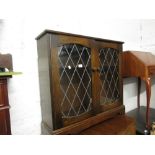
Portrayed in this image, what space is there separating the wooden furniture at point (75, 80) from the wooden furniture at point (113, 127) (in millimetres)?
47

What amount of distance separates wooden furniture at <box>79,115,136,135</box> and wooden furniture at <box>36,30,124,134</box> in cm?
5

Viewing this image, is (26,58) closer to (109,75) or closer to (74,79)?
(74,79)

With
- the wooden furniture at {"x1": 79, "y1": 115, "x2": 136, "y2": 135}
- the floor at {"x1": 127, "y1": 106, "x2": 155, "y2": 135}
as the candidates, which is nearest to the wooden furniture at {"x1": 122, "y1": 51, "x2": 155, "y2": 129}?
the floor at {"x1": 127, "y1": 106, "x2": 155, "y2": 135}

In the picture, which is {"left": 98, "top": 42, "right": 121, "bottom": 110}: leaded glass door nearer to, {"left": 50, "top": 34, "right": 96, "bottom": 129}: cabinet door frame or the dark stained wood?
the dark stained wood

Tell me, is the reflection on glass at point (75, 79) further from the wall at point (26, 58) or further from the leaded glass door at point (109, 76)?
the wall at point (26, 58)

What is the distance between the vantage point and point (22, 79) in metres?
1.20

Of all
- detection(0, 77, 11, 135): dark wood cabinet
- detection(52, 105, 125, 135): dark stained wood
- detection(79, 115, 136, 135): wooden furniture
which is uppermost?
detection(0, 77, 11, 135): dark wood cabinet

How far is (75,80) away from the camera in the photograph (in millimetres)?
1132

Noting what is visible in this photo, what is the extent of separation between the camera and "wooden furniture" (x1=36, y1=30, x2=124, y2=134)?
991 mm

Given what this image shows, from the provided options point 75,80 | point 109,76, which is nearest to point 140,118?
point 109,76

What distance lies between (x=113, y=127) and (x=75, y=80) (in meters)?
0.51

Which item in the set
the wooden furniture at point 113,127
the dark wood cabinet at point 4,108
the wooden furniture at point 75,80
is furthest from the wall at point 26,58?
the wooden furniture at point 113,127
